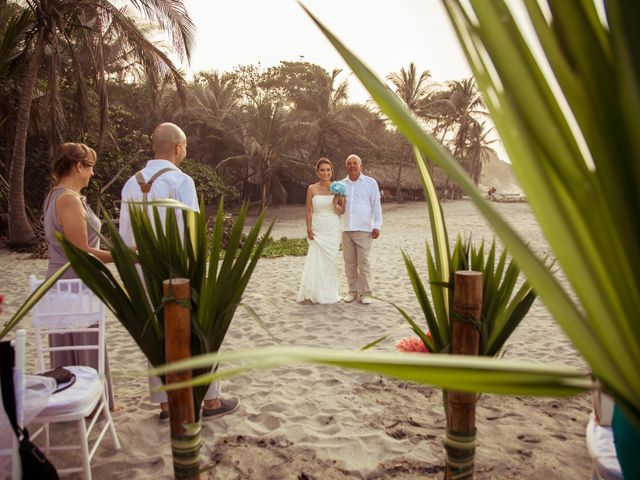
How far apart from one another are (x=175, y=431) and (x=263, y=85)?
30869 millimetres

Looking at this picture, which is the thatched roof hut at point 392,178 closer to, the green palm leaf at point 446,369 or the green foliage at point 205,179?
the green foliage at point 205,179

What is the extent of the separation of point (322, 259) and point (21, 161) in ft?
29.2

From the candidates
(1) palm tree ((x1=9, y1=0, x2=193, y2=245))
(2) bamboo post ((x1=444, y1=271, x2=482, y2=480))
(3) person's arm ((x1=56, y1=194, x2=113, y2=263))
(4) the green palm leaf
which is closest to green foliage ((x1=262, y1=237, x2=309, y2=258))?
(1) palm tree ((x1=9, y1=0, x2=193, y2=245))

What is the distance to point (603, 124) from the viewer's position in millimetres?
381

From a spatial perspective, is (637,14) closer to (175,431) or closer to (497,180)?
(175,431)

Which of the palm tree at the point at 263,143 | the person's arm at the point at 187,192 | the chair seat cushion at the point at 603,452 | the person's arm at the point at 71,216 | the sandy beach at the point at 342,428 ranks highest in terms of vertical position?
the palm tree at the point at 263,143

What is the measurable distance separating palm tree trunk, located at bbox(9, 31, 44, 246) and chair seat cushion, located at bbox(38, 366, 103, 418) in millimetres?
10333

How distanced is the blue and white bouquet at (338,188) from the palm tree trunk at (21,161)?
8503mm

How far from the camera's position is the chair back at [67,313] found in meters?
2.35

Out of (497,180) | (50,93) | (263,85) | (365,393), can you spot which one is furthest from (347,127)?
(497,180)

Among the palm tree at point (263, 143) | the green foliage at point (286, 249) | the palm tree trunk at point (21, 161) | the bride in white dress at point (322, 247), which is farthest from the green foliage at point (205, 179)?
the bride in white dress at point (322, 247)

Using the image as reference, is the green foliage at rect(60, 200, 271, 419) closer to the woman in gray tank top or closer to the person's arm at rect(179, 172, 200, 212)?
the woman in gray tank top

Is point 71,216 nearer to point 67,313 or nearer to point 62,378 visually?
point 67,313

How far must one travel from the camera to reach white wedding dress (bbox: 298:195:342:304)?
18.0 feet
